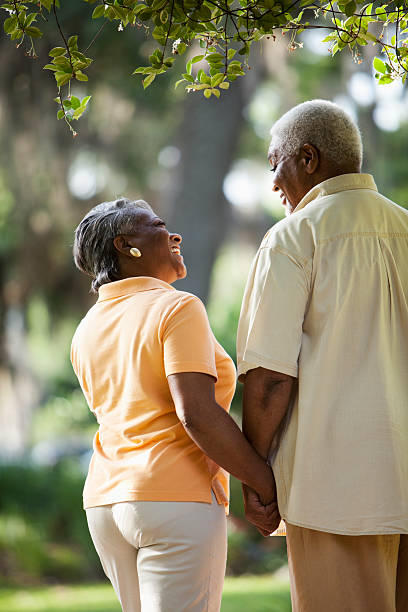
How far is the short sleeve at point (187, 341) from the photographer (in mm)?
2018

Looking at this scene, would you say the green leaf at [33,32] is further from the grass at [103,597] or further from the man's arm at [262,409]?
the grass at [103,597]

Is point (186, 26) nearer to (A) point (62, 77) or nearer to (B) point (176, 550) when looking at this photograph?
(A) point (62, 77)

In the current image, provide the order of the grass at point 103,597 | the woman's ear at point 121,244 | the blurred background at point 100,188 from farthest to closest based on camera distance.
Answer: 1. the blurred background at point 100,188
2. the grass at point 103,597
3. the woman's ear at point 121,244

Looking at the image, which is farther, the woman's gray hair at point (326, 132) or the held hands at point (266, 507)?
the woman's gray hair at point (326, 132)

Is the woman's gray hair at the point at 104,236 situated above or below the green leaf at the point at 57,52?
below

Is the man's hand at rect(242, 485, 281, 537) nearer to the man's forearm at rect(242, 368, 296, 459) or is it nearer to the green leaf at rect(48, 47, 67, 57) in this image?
the man's forearm at rect(242, 368, 296, 459)

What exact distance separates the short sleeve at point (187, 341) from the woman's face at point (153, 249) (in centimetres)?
27

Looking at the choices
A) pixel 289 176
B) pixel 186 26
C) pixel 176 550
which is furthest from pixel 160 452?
pixel 186 26


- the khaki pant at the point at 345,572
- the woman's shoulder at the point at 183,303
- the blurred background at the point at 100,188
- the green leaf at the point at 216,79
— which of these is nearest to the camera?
the khaki pant at the point at 345,572

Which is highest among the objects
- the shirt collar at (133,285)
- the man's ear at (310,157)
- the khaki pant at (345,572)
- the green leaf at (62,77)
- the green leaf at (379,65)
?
the green leaf at (379,65)

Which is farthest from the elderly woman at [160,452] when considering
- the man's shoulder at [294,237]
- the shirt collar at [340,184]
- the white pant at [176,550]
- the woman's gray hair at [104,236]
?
the shirt collar at [340,184]

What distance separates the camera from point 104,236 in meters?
2.31

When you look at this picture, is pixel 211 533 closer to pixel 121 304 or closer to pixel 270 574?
pixel 121 304

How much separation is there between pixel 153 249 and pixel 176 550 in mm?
875
